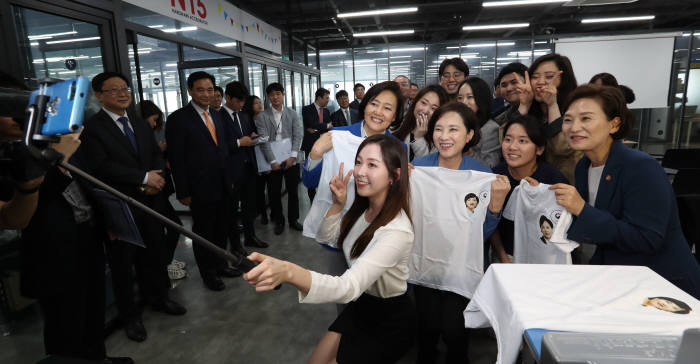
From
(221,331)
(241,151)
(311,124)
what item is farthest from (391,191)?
(311,124)

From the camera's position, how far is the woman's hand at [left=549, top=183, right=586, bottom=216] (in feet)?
5.05

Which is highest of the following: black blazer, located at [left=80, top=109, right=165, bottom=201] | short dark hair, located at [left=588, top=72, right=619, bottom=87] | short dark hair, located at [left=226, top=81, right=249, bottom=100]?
short dark hair, located at [left=226, top=81, right=249, bottom=100]

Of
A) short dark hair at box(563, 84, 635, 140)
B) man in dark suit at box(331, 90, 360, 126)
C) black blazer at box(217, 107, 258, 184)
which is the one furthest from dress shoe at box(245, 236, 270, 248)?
short dark hair at box(563, 84, 635, 140)

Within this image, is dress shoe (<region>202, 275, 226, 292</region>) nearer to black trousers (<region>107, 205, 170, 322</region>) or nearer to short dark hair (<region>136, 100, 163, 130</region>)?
black trousers (<region>107, 205, 170, 322</region>)

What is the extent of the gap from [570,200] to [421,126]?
122 cm

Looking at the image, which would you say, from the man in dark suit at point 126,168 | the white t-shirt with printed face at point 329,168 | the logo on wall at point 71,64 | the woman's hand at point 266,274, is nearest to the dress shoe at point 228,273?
the man in dark suit at point 126,168

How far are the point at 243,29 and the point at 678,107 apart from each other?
37.7 ft

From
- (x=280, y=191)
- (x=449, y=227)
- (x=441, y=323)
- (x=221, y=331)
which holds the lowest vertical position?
(x=221, y=331)

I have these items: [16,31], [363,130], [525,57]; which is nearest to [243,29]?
[16,31]

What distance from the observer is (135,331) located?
2.50 m

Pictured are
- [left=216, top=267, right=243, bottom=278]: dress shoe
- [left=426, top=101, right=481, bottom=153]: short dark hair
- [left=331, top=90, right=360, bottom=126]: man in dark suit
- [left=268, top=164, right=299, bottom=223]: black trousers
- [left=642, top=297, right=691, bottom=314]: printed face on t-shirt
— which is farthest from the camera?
[left=331, top=90, right=360, bottom=126]: man in dark suit

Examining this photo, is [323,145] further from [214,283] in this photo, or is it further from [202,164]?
[214,283]

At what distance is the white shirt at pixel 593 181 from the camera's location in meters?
1.66

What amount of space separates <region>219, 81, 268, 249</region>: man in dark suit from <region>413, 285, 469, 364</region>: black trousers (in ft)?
8.05
